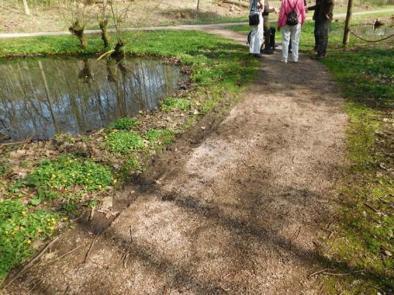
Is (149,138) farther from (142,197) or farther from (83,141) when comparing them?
(142,197)

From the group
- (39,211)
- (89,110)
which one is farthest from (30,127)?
(39,211)

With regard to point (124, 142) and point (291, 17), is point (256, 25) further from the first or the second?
point (124, 142)

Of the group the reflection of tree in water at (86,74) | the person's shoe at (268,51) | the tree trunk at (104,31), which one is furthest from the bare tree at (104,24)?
the person's shoe at (268,51)

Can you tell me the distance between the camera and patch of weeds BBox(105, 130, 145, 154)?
6432 millimetres

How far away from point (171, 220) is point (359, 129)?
4577 mm

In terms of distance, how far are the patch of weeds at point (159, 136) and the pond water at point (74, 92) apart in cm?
213

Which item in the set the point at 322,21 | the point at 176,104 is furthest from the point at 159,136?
the point at 322,21

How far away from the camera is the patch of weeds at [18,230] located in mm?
4043

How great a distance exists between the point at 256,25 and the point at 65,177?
8989 mm

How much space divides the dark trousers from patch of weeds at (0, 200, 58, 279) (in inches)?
440

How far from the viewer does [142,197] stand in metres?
5.21

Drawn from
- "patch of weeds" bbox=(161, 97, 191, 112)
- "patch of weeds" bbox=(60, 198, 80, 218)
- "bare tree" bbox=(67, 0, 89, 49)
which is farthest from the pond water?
"patch of weeds" bbox=(60, 198, 80, 218)

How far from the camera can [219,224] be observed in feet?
14.8

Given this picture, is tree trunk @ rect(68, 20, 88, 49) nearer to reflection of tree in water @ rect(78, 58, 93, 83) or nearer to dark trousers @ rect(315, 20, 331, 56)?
reflection of tree in water @ rect(78, 58, 93, 83)
